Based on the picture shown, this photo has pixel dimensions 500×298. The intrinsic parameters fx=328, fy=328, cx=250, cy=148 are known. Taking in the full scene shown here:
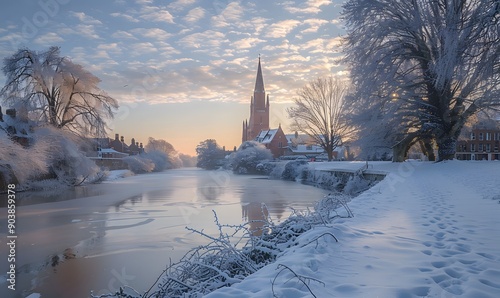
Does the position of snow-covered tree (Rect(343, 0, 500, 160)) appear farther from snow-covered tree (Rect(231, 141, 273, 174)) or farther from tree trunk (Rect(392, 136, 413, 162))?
snow-covered tree (Rect(231, 141, 273, 174))

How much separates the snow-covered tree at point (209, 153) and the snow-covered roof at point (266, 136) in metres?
11.7

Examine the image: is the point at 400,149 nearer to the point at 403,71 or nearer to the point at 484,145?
the point at 403,71

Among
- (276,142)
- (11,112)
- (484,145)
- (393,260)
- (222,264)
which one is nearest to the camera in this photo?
(393,260)

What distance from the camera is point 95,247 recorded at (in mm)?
8023

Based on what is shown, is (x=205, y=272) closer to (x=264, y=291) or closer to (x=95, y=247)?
(x=264, y=291)

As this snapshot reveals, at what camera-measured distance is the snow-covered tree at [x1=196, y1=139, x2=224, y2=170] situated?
88938 millimetres

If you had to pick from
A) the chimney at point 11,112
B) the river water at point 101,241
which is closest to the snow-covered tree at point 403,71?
the river water at point 101,241

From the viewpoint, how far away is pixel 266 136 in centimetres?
8325

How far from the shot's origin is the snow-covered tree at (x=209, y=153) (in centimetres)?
8894

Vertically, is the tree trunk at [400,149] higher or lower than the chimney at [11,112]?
lower

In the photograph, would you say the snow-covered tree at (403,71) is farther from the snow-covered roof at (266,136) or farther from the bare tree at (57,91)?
the snow-covered roof at (266,136)

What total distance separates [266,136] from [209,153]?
17.2m

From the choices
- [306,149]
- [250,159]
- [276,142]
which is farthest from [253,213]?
[306,149]

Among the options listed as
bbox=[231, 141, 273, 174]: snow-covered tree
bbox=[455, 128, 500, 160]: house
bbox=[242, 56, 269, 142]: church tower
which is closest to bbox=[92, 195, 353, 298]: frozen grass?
bbox=[231, 141, 273, 174]: snow-covered tree
